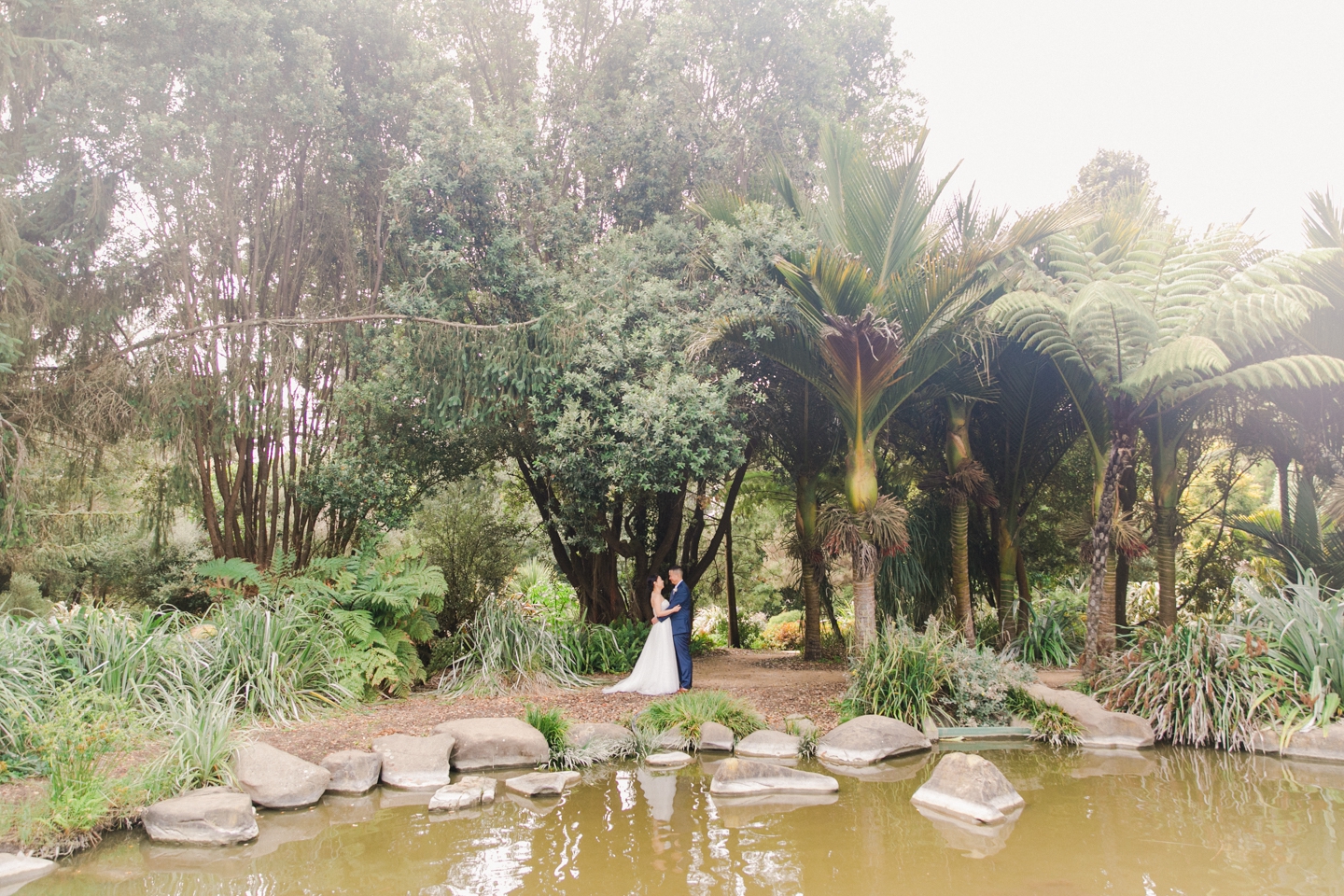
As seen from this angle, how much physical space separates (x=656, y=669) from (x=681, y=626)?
553 mm

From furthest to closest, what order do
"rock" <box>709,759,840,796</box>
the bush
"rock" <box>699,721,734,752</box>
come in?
1. the bush
2. "rock" <box>699,721,734,752</box>
3. "rock" <box>709,759,840,796</box>

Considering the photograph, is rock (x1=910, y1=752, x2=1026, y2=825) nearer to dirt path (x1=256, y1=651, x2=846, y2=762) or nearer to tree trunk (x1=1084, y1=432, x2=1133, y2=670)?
dirt path (x1=256, y1=651, x2=846, y2=762)

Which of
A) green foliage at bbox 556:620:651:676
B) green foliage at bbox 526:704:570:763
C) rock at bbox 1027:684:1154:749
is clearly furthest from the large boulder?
rock at bbox 1027:684:1154:749

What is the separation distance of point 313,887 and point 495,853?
93 cm

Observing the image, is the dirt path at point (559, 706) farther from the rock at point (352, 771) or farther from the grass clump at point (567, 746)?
the grass clump at point (567, 746)

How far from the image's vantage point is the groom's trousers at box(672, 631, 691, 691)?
9.12 m

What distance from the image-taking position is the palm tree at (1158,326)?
7.18 m

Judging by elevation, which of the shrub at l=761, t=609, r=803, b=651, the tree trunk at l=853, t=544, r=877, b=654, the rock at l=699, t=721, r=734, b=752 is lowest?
the shrub at l=761, t=609, r=803, b=651

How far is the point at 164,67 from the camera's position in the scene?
9.05 m

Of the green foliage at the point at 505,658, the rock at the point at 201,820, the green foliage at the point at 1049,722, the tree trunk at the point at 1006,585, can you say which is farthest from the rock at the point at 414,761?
the tree trunk at the point at 1006,585

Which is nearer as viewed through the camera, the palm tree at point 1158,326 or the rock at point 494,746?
the rock at point 494,746

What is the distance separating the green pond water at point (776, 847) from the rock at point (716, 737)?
0.92 meters

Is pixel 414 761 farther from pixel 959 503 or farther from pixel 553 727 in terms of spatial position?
pixel 959 503

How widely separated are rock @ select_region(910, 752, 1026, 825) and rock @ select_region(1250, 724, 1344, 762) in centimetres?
278
